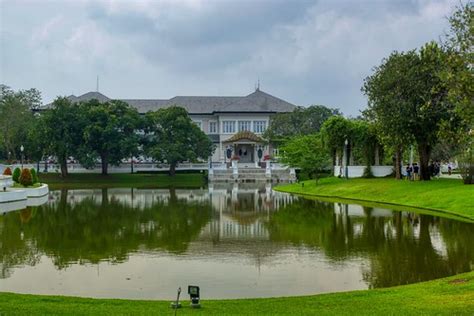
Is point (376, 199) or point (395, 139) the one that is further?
point (395, 139)

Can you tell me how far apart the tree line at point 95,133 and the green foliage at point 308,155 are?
13723 millimetres

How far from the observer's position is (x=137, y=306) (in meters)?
9.32

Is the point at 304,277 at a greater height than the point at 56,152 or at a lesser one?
lesser

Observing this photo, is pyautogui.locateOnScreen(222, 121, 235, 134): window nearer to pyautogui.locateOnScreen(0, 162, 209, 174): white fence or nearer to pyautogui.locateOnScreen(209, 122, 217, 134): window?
pyautogui.locateOnScreen(209, 122, 217, 134): window

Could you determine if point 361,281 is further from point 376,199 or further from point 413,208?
point 376,199

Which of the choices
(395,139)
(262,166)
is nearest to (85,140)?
(262,166)

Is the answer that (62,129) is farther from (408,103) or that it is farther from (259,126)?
(408,103)

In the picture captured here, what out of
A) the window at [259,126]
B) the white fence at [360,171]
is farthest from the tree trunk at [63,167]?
the white fence at [360,171]

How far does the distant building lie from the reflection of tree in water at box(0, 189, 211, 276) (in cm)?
4737

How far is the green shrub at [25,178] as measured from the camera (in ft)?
122

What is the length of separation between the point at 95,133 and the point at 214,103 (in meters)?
28.4

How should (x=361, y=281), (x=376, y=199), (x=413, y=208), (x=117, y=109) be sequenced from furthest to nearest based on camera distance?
(x=117, y=109)
(x=376, y=199)
(x=413, y=208)
(x=361, y=281)

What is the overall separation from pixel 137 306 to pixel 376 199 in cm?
2541

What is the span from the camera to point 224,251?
16.0 m
